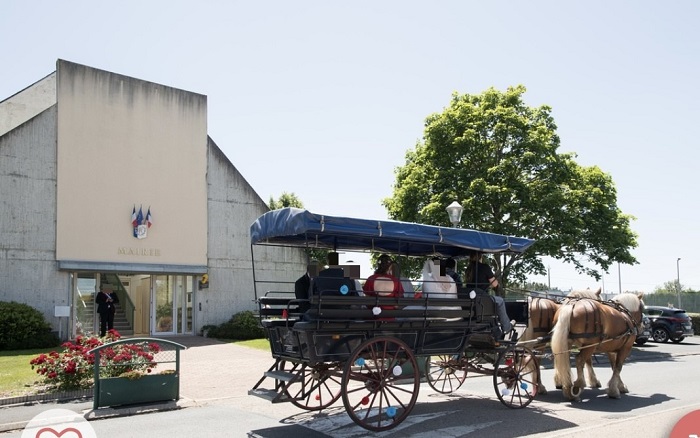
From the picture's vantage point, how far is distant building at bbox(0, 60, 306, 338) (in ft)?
73.1

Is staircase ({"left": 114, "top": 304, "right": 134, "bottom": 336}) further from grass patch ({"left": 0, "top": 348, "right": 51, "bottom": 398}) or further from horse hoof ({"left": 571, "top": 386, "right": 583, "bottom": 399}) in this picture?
horse hoof ({"left": 571, "top": 386, "right": 583, "bottom": 399})

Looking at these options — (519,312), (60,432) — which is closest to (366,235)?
(519,312)

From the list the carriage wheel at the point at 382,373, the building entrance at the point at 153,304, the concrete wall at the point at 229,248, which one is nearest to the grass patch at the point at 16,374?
the building entrance at the point at 153,304

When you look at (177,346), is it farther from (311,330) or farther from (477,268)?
(477,268)

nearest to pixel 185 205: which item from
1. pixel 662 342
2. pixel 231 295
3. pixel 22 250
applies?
pixel 231 295

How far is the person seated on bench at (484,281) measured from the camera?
34.8 feet

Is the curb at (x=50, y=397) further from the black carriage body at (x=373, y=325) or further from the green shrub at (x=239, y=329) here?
the green shrub at (x=239, y=329)

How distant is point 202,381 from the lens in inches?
569

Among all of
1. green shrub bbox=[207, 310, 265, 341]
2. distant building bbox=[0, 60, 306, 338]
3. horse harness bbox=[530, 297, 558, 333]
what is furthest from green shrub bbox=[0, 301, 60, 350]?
horse harness bbox=[530, 297, 558, 333]

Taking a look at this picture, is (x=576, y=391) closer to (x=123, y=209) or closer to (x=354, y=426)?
(x=354, y=426)

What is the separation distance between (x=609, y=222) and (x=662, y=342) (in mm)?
9544
